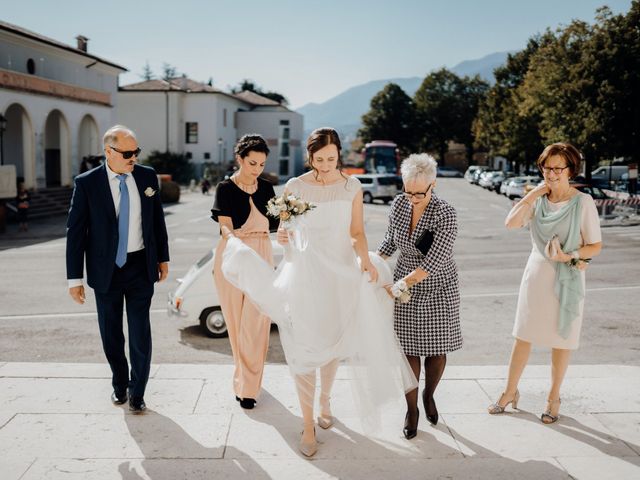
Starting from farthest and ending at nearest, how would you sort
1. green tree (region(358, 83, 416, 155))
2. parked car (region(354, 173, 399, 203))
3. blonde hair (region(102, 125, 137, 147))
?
green tree (region(358, 83, 416, 155)) → parked car (region(354, 173, 399, 203)) → blonde hair (region(102, 125, 137, 147))

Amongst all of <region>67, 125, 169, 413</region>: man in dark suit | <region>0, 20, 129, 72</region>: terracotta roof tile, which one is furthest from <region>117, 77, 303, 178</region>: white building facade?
<region>67, 125, 169, 413</region>: man in dark suit

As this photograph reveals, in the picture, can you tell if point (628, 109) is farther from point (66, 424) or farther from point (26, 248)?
point (66, 424)

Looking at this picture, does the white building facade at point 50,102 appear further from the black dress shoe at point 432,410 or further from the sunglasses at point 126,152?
the black dress shoe at point 432,410

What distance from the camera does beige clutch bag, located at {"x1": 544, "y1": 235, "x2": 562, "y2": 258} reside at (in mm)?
4692

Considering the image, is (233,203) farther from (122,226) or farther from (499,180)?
(499,180)

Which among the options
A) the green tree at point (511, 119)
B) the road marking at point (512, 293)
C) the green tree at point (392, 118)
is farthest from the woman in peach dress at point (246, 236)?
the green tree at point (392, 118)

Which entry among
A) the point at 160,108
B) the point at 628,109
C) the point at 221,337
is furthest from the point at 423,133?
the point at 221,337

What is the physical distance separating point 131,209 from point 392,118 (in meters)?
90.9

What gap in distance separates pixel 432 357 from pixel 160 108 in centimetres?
6513

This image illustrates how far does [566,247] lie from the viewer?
4750 millimetres

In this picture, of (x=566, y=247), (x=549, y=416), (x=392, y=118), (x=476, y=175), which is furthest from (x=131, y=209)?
(x=392, y=118)

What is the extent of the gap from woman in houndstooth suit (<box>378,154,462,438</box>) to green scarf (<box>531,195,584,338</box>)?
30.2 inches

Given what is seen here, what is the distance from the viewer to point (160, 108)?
66000 millimetres

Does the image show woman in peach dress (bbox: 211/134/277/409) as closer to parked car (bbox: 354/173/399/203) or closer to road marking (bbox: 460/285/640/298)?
road marking (bbox: 460/285/640/298)
